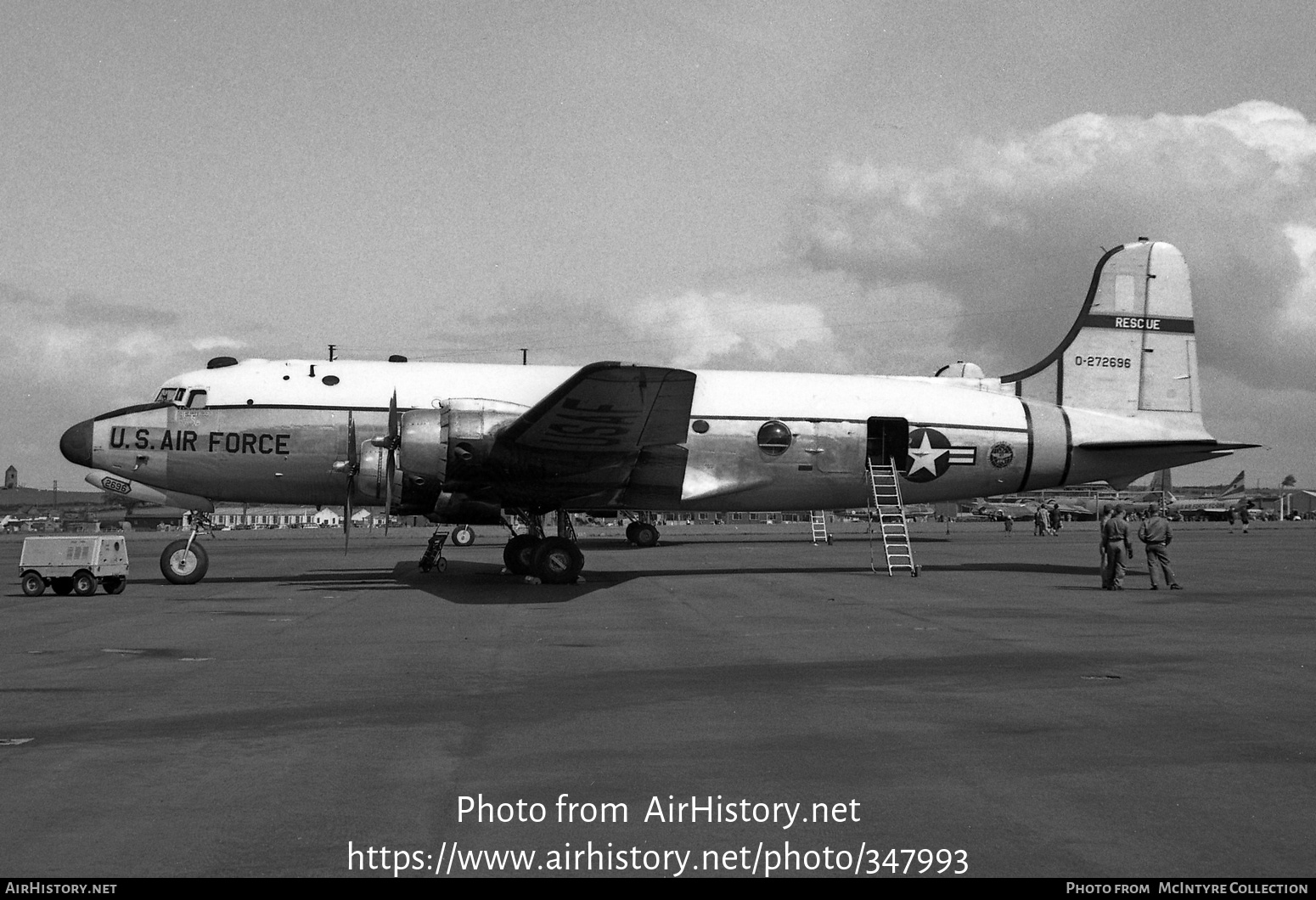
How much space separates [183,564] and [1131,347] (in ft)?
72.0

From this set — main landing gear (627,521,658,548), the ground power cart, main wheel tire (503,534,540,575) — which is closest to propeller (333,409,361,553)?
main wheel tire (503,534,540,575)

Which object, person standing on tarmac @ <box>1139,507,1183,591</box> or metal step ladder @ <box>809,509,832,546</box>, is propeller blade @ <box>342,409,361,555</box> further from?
metal step ladder @ <box>809,509,832,546</box>

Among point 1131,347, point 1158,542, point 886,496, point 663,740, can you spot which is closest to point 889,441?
point 886,496

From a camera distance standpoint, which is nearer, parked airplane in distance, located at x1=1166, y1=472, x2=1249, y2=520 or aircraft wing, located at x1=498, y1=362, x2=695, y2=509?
aircraft wing, located at x1=498, y1=362, x2=695, y2=509

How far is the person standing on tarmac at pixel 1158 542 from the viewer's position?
1967 centimetres

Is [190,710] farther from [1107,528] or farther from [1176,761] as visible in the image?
[1107,528]

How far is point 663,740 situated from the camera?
7.30 metres

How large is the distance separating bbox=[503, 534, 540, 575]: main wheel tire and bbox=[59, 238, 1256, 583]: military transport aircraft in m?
0.05

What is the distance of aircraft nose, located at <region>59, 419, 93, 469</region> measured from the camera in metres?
21.0

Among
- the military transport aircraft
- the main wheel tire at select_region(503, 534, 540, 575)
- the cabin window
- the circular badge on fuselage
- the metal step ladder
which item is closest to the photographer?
the military transport aircraft

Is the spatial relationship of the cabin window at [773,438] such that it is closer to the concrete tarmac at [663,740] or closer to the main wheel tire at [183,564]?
the concrete tarmac at [663,740]

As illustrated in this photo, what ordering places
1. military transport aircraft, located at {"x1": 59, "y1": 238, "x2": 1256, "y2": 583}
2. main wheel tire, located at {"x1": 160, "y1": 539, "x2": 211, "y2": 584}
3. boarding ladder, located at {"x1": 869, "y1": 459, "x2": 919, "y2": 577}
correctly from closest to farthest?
military transport aircraft, located at {"x1": 59, "y1": 238, "x2": 1256, "y2": 583}, main wheel tire, located at {"x1": 160, "y1": 539, "x2": 211, "y2": 584}, boarding ladder, located at {"x1": 869, "y1": 459, "x2": 919, "y2": 577}

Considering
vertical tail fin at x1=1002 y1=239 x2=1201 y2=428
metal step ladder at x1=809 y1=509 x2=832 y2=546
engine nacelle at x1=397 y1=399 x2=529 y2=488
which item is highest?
vertical tail fin at x1=1002 y1=239 x2=1201 y2=428
